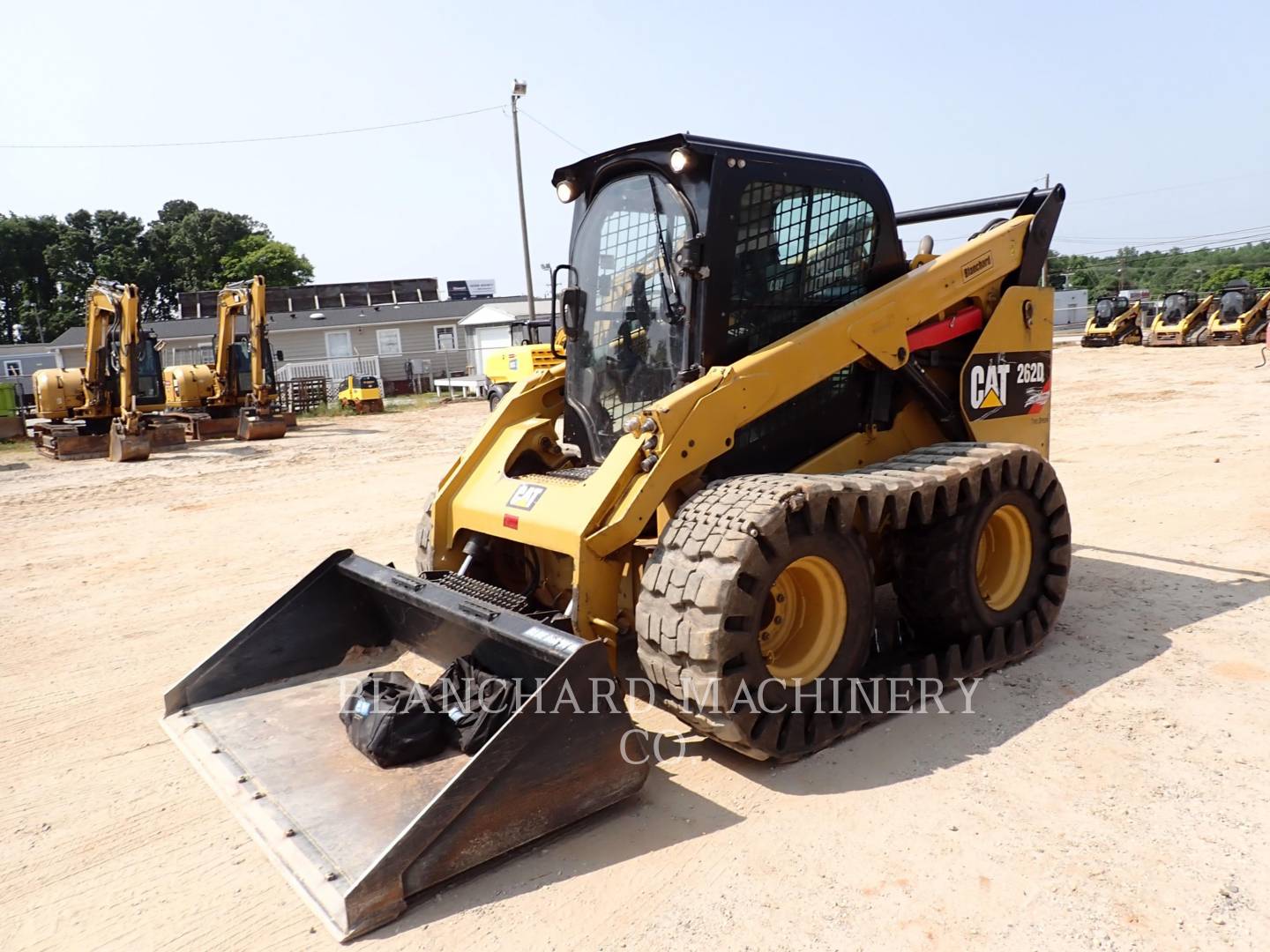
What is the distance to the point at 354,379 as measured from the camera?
86.7ft

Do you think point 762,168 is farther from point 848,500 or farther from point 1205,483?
point 1205,483

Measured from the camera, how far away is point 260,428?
19297 millimetres

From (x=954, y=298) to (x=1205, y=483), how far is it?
547 centimetres

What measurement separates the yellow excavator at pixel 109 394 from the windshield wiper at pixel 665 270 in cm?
1520

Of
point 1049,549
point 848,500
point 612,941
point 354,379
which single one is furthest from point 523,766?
point 354,379

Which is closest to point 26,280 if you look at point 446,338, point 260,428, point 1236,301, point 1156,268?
point 446,338

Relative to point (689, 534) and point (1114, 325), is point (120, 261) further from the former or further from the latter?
point (689, 534)

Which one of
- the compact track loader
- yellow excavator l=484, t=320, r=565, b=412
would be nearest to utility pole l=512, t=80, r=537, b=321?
yellow excavator l=484, t=320, r=565, b=412

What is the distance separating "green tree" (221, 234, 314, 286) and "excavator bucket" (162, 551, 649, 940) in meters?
59.8

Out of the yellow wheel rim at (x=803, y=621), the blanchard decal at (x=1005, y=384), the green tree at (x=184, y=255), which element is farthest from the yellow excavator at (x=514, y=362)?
the green tree at (x=184, y=255)

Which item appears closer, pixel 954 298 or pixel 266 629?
pixel 266 629

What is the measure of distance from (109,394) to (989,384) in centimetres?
1875

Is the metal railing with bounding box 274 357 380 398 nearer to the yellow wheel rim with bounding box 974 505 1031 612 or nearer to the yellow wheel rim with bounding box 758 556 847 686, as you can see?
the yellow wheel rim with bounding box 974 505 1031 612

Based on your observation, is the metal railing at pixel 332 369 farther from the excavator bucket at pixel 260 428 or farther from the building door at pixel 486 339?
the excavator bucket at pixel 260 428
